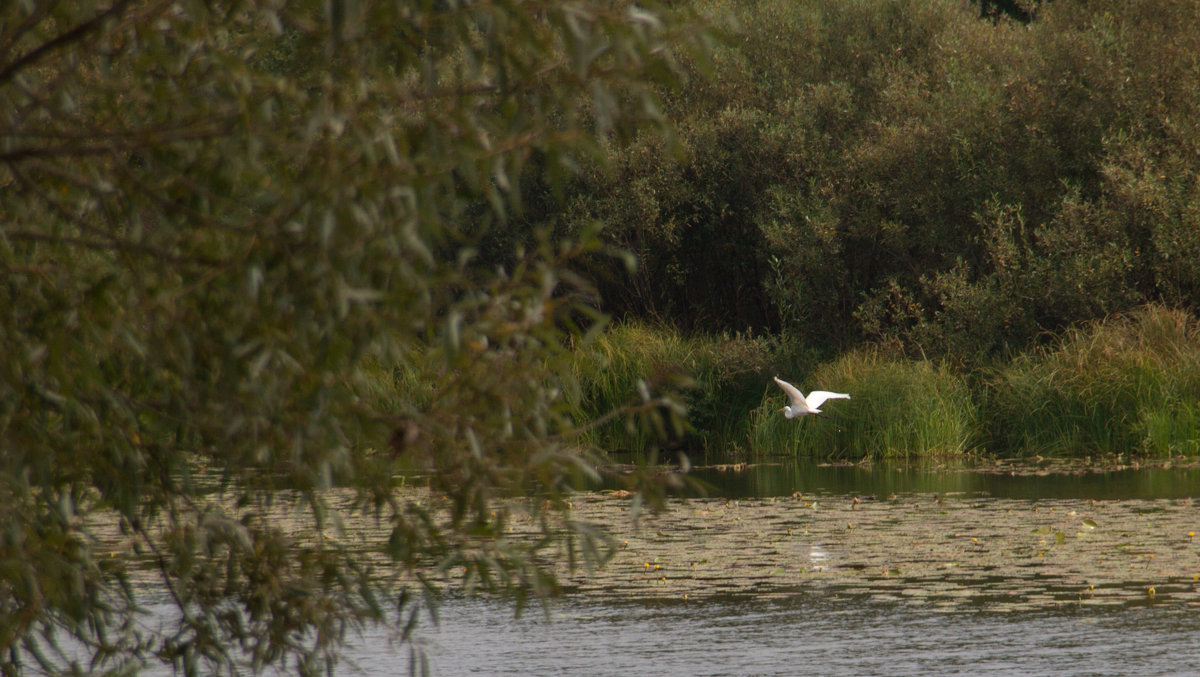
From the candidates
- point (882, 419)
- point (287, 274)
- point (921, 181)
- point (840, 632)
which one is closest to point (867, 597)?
point (840, 632)

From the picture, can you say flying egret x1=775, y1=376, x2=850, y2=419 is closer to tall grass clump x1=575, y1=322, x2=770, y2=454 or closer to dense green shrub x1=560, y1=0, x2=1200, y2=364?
tall grass clump x1=575, y1=322, x2=770, y2=454

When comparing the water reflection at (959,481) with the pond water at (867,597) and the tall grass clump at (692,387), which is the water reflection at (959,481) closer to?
the pond water at (867,597)

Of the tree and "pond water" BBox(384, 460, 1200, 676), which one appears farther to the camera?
"pond water" BBox(384, 460, 1200, 676)

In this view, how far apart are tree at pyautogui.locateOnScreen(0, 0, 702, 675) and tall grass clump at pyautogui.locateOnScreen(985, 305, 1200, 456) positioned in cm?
1481

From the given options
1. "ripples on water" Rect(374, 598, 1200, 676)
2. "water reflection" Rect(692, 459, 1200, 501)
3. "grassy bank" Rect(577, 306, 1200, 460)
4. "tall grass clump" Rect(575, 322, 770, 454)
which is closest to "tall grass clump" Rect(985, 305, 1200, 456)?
"grassy bank" Rect(577, 306, 1200, 460)

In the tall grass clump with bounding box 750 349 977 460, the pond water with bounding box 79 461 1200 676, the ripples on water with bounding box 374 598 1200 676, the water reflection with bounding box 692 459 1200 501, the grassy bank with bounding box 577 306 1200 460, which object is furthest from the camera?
the tall grass clump with bounding box 750 349 977 460

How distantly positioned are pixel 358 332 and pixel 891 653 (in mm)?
4982

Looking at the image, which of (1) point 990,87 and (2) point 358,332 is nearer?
(2) point 358,332

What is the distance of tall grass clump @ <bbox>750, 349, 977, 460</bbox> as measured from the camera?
719 inches

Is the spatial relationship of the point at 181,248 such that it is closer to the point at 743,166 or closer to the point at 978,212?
the point at 978,212

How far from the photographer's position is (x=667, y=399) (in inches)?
145

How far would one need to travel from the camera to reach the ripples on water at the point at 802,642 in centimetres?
732

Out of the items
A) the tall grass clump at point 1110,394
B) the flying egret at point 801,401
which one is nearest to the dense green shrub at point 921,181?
the tall grass clump at point 1110,394

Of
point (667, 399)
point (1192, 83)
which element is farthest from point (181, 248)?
point (1192, 83)
